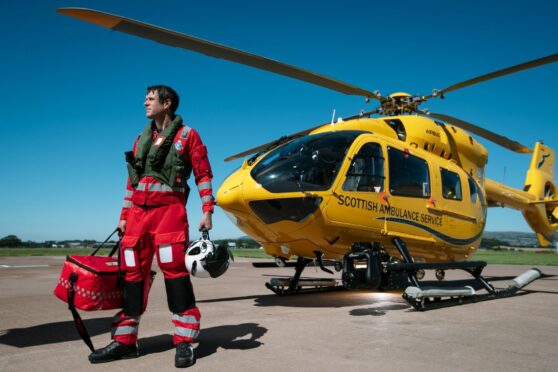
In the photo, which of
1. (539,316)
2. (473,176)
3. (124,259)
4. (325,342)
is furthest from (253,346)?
(473,176)

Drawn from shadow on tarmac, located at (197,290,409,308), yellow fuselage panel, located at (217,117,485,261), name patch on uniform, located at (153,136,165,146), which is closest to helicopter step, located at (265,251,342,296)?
shadow on tarmac, located at (197,290,409,308)

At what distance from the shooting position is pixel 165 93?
3879 millimetres

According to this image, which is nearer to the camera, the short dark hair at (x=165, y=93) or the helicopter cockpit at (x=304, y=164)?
the short dark hair at (x=165, y=93)

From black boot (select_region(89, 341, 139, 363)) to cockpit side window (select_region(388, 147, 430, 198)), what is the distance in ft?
14.6

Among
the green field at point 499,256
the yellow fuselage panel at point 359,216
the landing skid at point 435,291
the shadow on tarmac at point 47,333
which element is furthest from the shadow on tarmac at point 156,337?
the green field at point 499,256

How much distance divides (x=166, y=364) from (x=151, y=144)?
6.03ft

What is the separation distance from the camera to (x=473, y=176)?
9.05 m

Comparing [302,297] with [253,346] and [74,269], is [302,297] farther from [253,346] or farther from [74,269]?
[74,269]

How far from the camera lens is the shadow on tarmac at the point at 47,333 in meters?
3.95

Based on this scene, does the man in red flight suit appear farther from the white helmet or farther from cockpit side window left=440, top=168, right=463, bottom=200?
cockpit side window left=440, top=168, right=463, bottom=200

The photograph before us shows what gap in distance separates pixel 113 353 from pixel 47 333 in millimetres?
1496

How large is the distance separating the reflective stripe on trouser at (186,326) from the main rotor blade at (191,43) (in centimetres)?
308

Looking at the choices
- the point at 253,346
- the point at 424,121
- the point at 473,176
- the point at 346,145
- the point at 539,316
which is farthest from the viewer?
the point at 473,176

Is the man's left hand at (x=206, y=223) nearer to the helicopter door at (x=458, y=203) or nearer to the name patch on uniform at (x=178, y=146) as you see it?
the name patch on uniform at (x=178, y=146)
